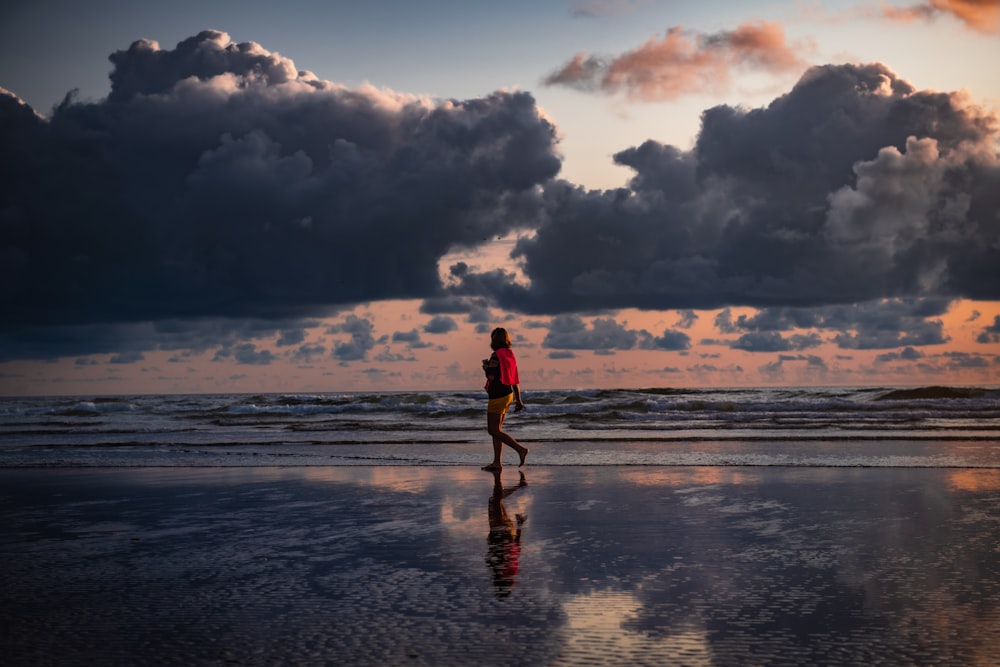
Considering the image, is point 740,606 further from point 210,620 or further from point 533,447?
point 533,447

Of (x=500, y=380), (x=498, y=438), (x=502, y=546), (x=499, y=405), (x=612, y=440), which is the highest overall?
(x=500, y=380)

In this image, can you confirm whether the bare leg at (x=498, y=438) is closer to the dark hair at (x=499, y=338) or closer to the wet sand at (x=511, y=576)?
the dark hair at (x=499, y=338)

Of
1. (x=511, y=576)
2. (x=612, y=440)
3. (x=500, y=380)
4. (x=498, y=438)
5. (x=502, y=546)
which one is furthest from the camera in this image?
(x=612, y=440)

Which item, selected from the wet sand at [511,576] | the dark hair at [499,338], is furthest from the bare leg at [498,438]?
the wet sand at [511,576]

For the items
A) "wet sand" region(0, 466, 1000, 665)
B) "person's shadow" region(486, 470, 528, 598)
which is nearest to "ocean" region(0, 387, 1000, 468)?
"wet sand" region(0, 466, 1000, 665)

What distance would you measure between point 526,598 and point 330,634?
1.38 m

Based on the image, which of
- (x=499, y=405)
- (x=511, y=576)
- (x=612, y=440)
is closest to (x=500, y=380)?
(x=499, y=405)

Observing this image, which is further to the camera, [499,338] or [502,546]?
[499,338]

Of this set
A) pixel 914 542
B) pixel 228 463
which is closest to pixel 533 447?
pixel 228 463

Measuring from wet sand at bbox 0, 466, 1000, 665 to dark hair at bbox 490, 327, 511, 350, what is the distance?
13.5 feet

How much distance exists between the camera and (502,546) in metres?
7.50

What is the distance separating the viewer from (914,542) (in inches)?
290

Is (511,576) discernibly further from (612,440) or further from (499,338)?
(612,440)

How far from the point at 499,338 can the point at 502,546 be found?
7.75 m
